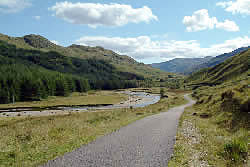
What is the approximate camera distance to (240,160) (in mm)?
9102

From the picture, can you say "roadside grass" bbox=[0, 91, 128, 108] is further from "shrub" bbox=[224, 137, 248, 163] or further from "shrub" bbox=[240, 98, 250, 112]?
"shrub" bbox=[224, 137, 248, 163]

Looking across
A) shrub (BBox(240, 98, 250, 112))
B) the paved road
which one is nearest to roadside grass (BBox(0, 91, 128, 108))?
the paved road

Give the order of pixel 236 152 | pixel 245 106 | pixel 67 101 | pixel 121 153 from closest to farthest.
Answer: pixel 236 152 → pixel 121 153 → pixel 245 106 → pixel 67 101

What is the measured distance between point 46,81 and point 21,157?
5259 inches

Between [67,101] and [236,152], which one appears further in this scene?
[67,101]

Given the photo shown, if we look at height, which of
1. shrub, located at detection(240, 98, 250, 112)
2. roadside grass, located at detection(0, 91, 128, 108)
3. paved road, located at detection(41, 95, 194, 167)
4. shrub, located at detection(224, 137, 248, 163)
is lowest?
roadside grass, located at detection(0, 91, 128, 108)

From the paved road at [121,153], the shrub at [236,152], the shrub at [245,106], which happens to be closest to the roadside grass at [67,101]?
the paved road at [121,153]

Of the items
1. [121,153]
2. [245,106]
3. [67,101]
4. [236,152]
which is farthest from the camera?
[67,101]

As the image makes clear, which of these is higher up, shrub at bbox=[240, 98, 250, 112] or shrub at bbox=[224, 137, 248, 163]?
shrub at bbox=[240, 98, 250, 112]

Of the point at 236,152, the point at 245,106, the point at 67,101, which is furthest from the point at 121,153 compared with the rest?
the point at 67,101

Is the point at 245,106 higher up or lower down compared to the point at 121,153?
higher up

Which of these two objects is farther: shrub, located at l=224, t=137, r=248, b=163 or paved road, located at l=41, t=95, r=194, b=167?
paved road, located at l=41, t=95, r=194, b=167

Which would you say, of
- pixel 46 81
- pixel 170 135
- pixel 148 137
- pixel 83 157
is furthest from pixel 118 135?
pixel 46 81

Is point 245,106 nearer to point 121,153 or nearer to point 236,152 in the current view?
point 236,152
